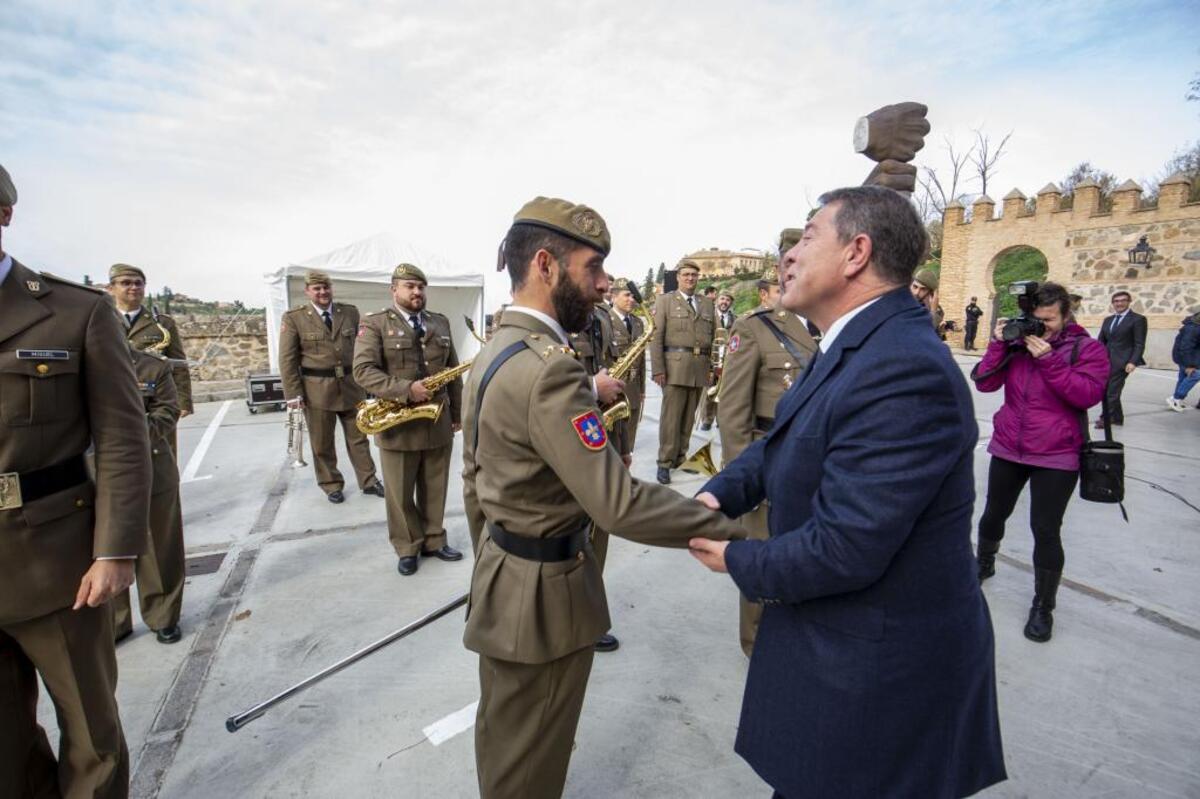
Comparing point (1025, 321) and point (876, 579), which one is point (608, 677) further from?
point (1025, 321)

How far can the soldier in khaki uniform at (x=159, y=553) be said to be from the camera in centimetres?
319

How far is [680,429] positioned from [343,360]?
3.70m

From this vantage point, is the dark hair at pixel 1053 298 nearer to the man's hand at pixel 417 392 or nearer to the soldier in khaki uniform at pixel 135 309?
the man's hand at pixel 417 392

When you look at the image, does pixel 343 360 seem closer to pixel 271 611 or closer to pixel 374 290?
pixel 271 611

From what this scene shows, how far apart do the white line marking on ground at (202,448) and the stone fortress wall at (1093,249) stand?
21352 millimetres

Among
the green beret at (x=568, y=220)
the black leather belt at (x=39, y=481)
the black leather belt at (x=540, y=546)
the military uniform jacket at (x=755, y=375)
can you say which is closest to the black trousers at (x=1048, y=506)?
the military uniform jacket at (x=755, y=375)

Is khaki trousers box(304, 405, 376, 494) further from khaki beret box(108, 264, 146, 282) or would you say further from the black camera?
the black camera

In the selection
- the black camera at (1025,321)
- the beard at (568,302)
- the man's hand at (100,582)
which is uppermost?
the beard at (568,302)

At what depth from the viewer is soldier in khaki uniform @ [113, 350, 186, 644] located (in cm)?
319

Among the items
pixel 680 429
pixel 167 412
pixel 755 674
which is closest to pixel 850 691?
pixel 755 674

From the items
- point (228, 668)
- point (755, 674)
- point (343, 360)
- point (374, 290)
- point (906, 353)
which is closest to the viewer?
point (906, 353)

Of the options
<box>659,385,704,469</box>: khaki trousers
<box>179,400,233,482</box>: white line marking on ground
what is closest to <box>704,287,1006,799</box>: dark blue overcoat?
<box>659,385,704,469</box>: khaki trousers

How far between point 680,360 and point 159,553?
16.5 feet

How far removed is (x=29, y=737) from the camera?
1.82m
